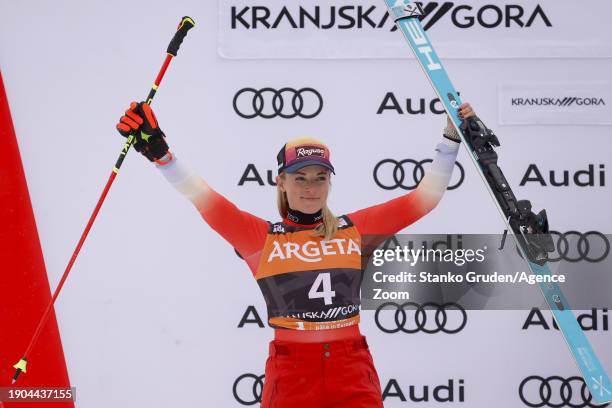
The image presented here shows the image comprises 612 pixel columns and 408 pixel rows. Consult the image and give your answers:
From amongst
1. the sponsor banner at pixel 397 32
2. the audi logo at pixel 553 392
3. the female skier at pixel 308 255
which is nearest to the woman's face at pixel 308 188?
the female skier at pixel 308 255

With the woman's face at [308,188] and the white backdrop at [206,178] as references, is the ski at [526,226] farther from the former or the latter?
the white backdrop at [206,178]

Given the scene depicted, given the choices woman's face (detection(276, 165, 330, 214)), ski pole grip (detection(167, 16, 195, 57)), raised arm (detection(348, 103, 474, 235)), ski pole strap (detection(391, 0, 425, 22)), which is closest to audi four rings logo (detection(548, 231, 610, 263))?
raised arm (detection(348, 103, 474, 235))

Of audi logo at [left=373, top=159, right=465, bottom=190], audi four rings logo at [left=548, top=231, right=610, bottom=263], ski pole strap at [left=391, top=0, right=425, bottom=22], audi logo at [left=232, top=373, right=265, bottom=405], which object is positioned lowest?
audi logo at [left=232, top=373, right=265, bottom=405]

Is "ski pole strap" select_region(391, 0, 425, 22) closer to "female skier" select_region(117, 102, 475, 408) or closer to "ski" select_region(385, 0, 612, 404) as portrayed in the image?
"ski" select_region(385, 0, 612, 404)

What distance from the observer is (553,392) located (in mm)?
4000

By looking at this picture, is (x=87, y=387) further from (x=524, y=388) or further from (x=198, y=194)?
(x=524, y=388)

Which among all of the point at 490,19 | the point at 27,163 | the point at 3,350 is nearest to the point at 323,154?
the point at 490,19

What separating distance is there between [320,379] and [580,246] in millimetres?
1739

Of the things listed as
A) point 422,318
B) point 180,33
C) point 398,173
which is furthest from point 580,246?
point 180,33

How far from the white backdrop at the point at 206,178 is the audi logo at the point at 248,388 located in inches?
0.8

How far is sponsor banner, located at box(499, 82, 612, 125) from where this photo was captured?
392 cm

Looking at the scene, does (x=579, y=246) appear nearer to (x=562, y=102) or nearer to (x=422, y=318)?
(x=562, y=102)

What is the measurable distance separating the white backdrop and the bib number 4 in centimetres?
103

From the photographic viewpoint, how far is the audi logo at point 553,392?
13.1ft
